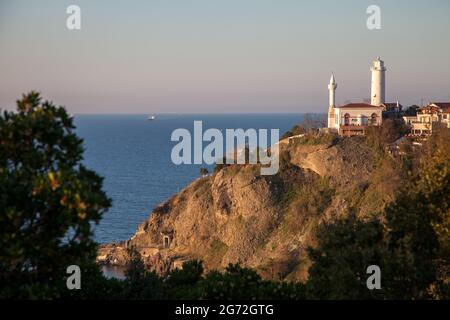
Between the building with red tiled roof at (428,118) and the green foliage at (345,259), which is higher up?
the building with red tiled roof at (428,118)

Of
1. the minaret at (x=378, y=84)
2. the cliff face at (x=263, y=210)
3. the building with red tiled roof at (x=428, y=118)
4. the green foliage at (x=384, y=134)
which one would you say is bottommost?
the cliff face at (x=263, y=210)

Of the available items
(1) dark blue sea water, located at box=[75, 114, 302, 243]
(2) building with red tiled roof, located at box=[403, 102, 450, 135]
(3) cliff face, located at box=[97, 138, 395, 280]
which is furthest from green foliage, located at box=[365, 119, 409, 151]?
(1) dark blue sea water, located at box=[75, 114, 302, 243]

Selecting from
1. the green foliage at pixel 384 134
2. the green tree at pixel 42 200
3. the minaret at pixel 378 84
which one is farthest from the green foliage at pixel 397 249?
the minaret at pixel 378 84

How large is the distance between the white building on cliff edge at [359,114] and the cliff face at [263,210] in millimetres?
3205

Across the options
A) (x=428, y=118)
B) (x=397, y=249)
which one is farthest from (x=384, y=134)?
(x=397, y=249)

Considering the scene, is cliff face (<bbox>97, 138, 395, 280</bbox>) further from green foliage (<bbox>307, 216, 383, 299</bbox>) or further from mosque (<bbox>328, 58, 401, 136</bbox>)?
green foliage (<bbox>307, 216, 383, 299</bbox>)

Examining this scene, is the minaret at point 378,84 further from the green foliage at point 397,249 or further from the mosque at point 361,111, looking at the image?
the green foliage at point 397,249

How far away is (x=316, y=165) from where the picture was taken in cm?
5759

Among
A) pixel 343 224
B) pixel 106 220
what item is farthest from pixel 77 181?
pixel 106 220

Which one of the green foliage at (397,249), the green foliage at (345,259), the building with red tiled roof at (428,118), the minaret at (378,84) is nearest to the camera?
the green foliage at (345,259)

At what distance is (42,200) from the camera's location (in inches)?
471

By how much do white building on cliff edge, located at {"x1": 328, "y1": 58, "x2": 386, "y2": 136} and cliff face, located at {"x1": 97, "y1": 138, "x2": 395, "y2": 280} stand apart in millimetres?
3205

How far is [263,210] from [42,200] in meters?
46.7

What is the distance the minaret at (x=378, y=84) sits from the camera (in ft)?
213
